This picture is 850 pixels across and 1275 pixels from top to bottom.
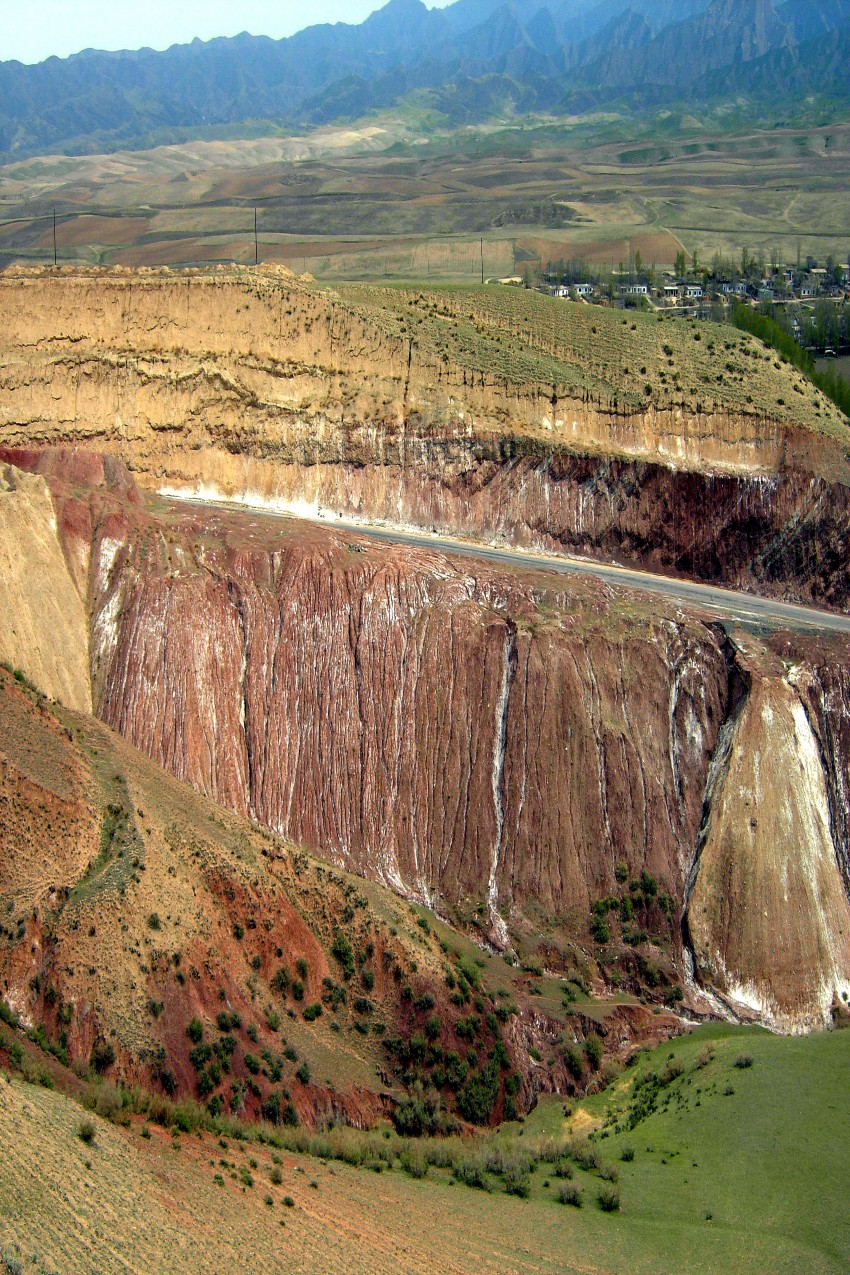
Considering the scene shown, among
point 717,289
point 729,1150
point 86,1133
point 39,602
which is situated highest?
point 717,289

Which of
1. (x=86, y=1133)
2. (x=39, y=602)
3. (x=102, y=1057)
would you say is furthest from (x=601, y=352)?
(x=86, y=1133)

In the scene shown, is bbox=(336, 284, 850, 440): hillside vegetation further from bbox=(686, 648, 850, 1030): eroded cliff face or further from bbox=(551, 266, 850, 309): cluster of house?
bbox=(551, 266, 850, 309): cluster of house

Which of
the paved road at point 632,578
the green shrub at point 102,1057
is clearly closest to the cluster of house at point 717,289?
the paved road at point 632,578

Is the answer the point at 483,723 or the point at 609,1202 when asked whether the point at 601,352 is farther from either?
the point at 609,1202

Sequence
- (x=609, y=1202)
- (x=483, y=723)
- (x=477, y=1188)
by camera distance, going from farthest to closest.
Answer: (x=483, y=723) → (x=477, y=1188) → (x=609, y=1202)

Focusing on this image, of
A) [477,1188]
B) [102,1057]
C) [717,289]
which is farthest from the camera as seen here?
[717,289]

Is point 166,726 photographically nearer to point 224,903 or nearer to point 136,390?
point 224,903

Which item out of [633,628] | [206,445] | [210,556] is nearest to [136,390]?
[206,445]

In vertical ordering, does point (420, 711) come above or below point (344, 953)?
above
